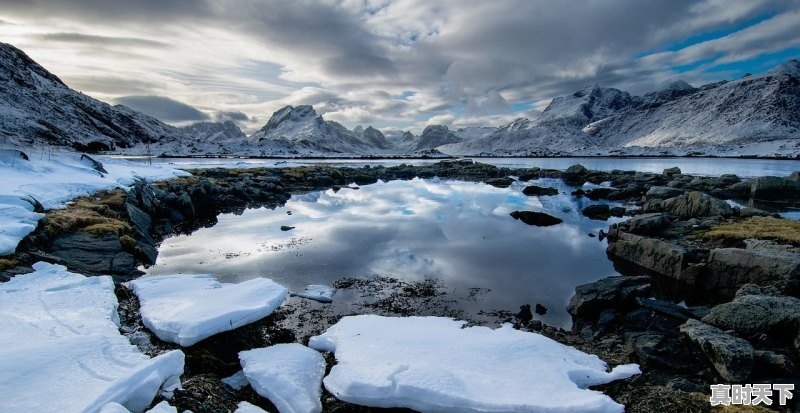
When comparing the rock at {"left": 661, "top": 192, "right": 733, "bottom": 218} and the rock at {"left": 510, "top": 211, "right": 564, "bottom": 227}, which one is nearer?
the rock at {"left": 661, "top": 192, "right": 733, "bottom": 218}

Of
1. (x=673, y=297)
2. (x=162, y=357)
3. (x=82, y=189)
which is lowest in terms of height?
(x=673, y=297)

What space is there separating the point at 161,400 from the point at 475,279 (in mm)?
12235

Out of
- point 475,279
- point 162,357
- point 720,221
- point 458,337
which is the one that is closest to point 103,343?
point 162,357

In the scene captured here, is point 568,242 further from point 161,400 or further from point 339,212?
point 161,400

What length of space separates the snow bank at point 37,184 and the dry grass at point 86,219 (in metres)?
0.57

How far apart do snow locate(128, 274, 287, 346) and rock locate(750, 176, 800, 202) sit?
4852cm

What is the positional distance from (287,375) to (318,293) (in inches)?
230

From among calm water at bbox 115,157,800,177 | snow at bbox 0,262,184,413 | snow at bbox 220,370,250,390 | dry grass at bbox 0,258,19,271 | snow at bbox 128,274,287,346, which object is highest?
calm water at bbox 115,157,800,177

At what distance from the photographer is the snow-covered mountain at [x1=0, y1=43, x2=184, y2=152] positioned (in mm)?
128750

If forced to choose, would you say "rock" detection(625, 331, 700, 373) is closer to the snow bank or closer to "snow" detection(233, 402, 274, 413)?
"snow" detection(233, 402, 274, 413)

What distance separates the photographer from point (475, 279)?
53.6ft

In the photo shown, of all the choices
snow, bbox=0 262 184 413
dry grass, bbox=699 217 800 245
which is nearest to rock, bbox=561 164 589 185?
dry grass, bbox=699 217 800 245

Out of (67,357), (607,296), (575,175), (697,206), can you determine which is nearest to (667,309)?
(607,296)

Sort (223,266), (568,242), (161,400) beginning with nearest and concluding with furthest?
(161,400) < (223,266) < (568,242)
